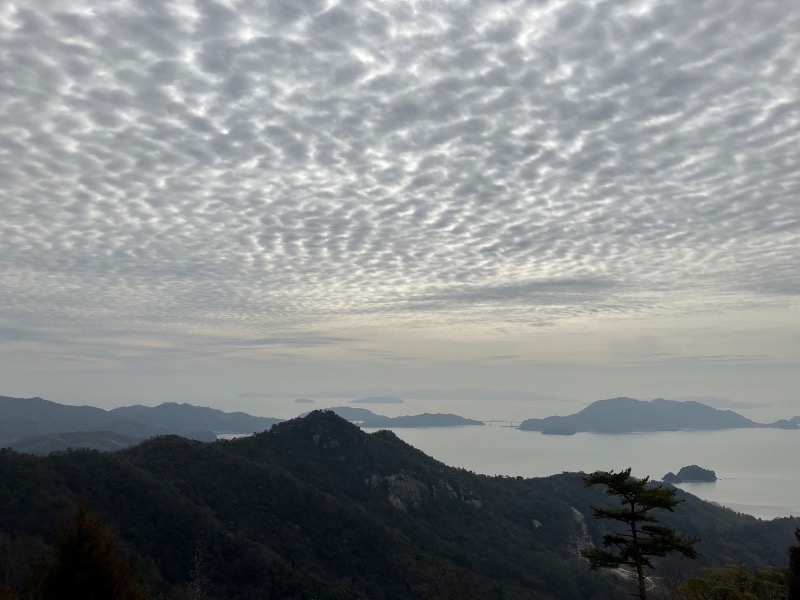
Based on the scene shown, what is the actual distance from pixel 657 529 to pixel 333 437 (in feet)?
439

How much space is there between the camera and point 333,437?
155 metres

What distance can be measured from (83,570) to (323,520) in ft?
270

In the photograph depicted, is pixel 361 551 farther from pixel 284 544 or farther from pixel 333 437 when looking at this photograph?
pixel 333 437

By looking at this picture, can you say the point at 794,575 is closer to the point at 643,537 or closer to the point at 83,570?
the point at 643,537

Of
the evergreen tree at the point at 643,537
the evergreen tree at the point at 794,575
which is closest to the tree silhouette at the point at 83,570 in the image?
the evergreen tree at the point at 643,537

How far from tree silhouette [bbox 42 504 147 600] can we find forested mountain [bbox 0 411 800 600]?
44.9 m

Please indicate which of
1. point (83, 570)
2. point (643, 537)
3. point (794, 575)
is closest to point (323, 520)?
point (794, 575)

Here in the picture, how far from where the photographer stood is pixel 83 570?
25141 millimetres

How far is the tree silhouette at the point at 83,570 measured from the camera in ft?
81.9

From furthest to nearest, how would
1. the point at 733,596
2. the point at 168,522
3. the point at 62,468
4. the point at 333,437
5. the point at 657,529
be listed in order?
the point at 333,437 < the point at 62,468 < the point at 168,522 < the point at 733,596 < the point at 657,529

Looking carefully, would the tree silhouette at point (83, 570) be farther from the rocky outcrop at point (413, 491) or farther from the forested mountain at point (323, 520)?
the rocky outcrop at point (413, 491)

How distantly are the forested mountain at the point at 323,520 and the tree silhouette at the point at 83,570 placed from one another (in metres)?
44.9

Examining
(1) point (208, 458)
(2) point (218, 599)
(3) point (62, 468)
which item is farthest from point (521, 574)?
(3) point (62, 468)

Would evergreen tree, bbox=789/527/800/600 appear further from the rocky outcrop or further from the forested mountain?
the rocky outcrop
